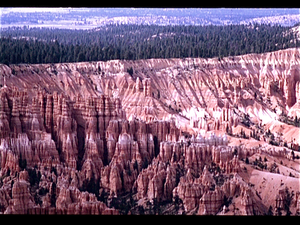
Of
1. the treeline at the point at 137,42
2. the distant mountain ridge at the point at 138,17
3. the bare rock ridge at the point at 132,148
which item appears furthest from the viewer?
the distant mountain ridge at the point at 138,17

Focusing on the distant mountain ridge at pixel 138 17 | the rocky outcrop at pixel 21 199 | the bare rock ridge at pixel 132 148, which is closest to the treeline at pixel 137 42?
the distant mountain ridge at pixel 138 17

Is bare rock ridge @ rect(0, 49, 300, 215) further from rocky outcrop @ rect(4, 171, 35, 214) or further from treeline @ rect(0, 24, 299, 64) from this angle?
treeline @ rect(0, 24, 299, 64)

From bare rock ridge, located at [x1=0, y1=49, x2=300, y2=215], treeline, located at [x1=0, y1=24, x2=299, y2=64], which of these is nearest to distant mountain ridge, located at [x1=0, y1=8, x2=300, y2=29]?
treeline, located at [x1=0, y1=24, x2=299, y2=64]

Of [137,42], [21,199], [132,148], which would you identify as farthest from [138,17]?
[21,199]

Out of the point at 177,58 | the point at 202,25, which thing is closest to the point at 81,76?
the point at 177,58

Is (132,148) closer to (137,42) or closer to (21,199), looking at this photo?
(21,199)

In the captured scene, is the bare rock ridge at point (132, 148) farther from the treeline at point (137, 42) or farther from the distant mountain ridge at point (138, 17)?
the distant mountain ridge at point (138, 17)
